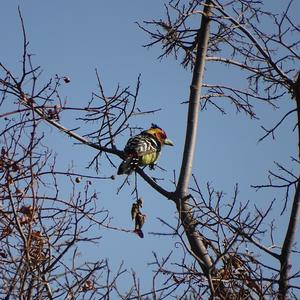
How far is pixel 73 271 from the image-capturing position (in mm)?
4297

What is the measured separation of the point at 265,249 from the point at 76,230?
6.20 ft

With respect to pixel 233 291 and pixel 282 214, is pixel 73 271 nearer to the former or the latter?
pixel 233 291

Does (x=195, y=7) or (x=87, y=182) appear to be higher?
(x=195, y=7)

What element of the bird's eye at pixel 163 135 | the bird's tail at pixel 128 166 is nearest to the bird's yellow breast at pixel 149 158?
the bird's tail at pixel 128 166

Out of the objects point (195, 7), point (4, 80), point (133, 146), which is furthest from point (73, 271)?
point (195, 7)

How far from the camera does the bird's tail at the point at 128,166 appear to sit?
621 cm

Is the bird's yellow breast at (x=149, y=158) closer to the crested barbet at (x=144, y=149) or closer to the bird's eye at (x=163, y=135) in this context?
the crested barbet at (x=144, y=149)

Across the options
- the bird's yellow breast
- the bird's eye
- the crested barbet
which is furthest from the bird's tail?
the bird's eye

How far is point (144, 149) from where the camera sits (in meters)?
6.96

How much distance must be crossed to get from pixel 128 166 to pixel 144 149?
738 mm

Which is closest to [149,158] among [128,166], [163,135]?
[128,166]

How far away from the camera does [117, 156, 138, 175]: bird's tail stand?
20.4ft

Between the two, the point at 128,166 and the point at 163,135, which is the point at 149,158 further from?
the point at 163,135

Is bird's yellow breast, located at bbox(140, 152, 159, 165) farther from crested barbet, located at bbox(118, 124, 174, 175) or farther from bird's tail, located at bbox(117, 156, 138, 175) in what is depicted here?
bird's tail, located at bbox(117, 156, 138, 175)
